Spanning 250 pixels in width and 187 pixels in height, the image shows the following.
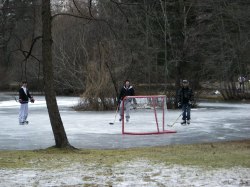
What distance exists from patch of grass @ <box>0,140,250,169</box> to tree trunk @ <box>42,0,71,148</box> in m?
0.39

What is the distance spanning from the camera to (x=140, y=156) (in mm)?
12094

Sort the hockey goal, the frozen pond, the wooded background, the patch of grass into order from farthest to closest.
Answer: the wooded background < the hockey goal < the frozen pond < the patch of grass

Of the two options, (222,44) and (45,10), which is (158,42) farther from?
(45,10)

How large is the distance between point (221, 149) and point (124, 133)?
5.33 metres

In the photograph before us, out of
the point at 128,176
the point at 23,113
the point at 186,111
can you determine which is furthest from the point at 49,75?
the point at 186,111

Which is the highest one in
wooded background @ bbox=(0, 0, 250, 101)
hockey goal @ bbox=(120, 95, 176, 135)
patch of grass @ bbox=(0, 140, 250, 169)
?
wooded background @ bbox=(0, 0, 250, 101)

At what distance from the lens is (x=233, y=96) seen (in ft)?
144

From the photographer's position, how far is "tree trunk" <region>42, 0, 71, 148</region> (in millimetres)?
13477

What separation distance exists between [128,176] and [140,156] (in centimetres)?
293

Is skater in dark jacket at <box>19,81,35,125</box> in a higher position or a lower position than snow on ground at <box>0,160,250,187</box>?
higher

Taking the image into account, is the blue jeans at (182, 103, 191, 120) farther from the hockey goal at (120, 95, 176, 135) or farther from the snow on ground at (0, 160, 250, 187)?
the snow on ground at (0, 160, 250, 187)

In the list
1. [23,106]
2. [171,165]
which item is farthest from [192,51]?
[171,165]

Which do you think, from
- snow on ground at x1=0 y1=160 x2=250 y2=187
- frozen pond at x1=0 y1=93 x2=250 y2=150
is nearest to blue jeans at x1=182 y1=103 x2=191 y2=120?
frozen pond at x1=0 y1=93 x2=250 y2=150

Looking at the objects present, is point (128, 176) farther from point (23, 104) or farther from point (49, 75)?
point (23, 104)
